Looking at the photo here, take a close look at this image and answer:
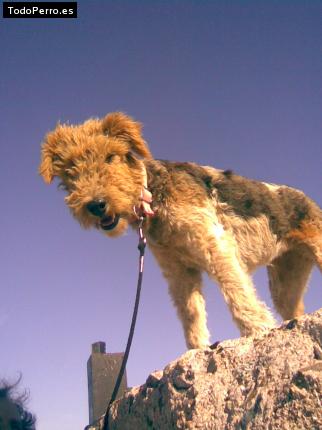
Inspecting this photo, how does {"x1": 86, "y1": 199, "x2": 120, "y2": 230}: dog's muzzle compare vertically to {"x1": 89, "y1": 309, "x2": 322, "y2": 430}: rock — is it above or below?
above

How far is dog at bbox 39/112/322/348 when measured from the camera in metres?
4.96

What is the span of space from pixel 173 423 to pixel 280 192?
382 cm

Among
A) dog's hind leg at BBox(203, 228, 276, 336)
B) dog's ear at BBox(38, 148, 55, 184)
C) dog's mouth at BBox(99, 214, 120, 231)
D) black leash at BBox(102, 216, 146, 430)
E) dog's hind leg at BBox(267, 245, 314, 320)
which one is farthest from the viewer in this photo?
dog's hind leg at BBox(267, 245, 314, 320)

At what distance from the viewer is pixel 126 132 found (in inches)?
223

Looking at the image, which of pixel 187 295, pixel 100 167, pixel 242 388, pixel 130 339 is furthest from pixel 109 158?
pixel 242 388

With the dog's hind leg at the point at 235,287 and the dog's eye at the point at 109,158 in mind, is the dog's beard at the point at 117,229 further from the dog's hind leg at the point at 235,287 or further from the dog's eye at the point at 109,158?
the dog's hind leg at the point at 235,287

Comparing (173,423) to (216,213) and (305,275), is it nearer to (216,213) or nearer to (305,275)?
(216,213)

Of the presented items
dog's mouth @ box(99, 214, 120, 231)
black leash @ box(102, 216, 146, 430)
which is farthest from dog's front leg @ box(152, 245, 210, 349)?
black leash @ box(102, 216, 146, 430)

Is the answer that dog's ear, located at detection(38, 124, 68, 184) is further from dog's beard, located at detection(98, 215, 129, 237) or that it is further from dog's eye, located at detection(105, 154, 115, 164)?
dog's beard, located at detection(98, 215, 129, 237)

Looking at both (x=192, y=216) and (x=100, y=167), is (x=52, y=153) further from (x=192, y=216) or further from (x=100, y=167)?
(x=192, y=216)

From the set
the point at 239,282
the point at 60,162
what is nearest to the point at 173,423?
the point at 239,282

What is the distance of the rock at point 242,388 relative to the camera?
9.06ft

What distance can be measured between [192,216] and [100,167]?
3.71 feet

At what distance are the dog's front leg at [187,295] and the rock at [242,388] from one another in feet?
4.54
